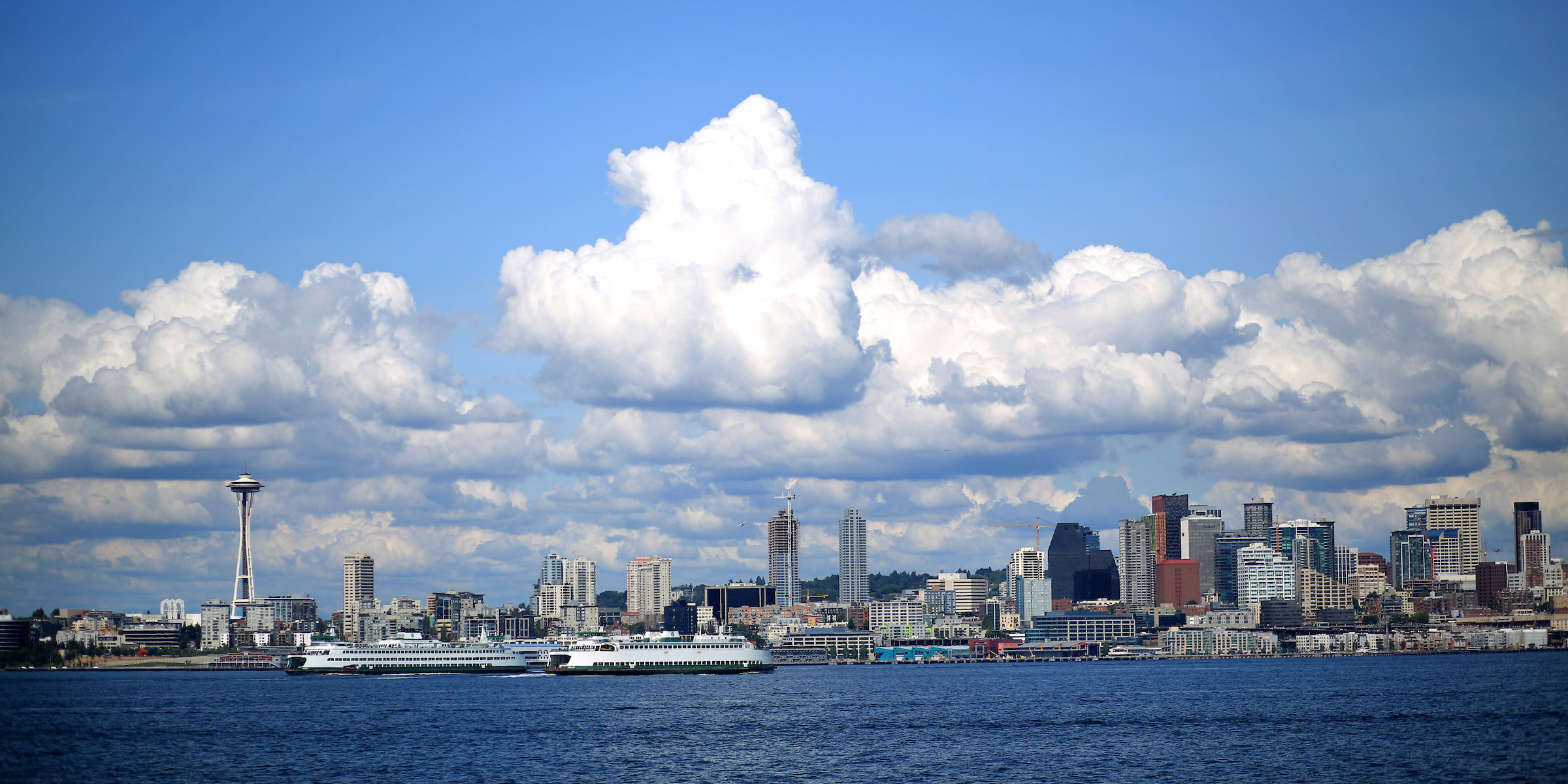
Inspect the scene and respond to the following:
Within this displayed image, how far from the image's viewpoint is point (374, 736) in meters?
107

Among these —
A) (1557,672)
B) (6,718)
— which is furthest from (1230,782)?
(1557,672)

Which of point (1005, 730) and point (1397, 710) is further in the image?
point (1397, 710)

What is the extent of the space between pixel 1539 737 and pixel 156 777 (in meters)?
86.8

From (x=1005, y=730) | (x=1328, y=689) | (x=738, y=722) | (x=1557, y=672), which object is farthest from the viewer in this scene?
(x=1557, y=672)

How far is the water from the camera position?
84688mm

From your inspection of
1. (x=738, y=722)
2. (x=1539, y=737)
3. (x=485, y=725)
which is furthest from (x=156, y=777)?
(x=1539, y=737)

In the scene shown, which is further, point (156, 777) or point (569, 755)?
point (569, 755)

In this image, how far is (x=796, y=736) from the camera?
106375mm

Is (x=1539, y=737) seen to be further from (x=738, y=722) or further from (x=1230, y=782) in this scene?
(x=738, y=722)

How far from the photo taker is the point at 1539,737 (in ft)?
313

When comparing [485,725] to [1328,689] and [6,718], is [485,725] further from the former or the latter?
[1328,689]

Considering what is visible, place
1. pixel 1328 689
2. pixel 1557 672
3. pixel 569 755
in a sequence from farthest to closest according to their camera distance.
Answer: pixel 1557 672 < pixel 1328 689 < pixel 569 755

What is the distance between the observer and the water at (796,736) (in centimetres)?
8469

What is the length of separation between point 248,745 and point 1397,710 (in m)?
91.5
